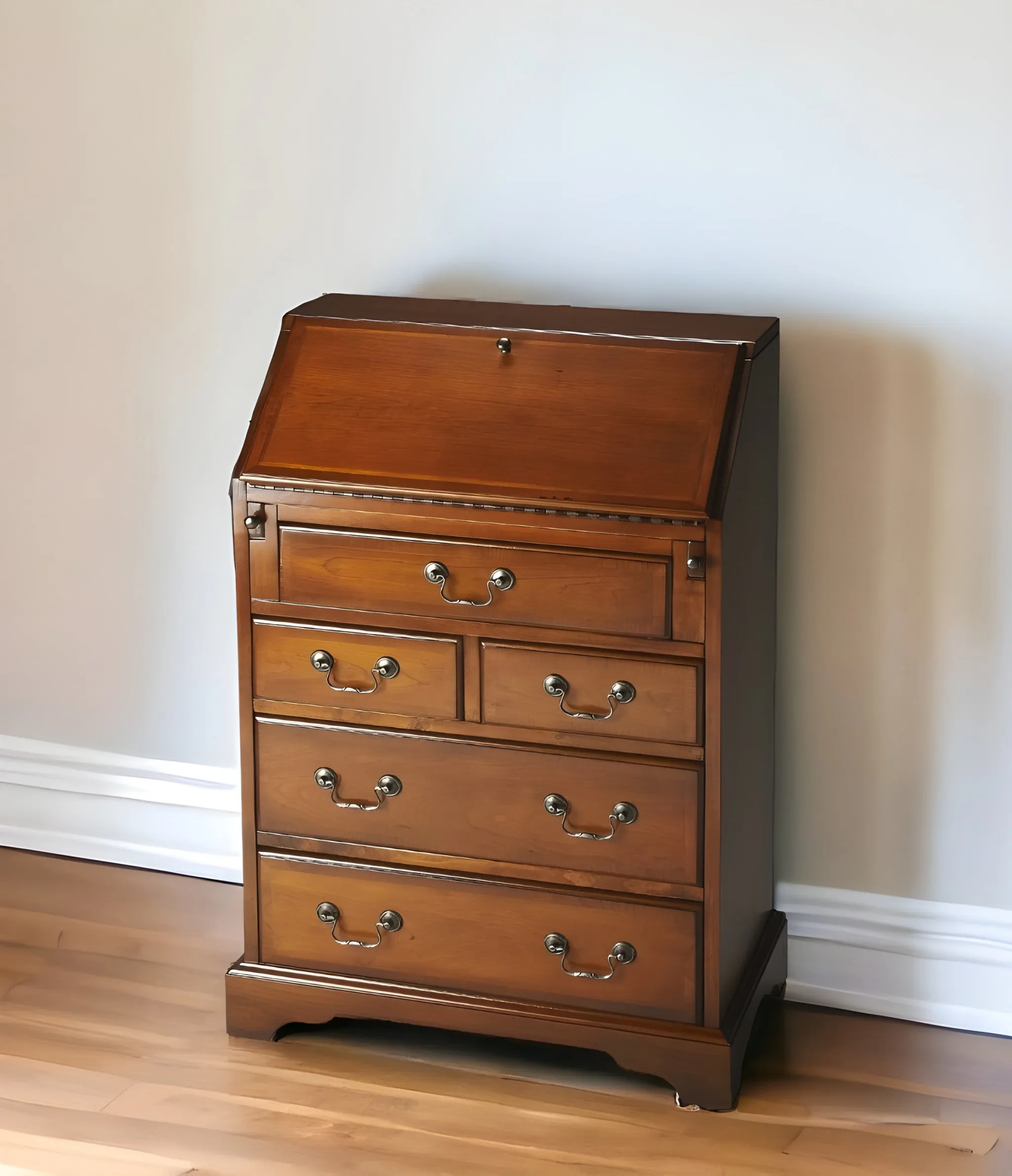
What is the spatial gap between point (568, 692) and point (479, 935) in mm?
403

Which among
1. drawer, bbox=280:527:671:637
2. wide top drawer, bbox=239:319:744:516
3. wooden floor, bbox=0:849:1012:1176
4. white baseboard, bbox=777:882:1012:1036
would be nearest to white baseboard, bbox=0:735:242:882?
wooden floor, bbox=0:849:1012:1176

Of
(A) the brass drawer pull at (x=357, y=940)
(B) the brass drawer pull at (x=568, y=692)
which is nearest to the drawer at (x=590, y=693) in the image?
(B) the brass drawer pull at (x=568, y=692)

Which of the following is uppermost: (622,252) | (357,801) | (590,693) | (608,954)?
(622,252)

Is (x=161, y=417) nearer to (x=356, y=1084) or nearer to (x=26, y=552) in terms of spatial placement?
(x=26, y=552)

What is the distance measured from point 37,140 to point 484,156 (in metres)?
0.85

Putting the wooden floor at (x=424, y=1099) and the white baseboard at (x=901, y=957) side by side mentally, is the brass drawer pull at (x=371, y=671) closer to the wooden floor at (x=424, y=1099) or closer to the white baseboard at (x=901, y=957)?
the wooden floor at (x=424, y=1099)

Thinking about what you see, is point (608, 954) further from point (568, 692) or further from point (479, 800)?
point (568, 692)

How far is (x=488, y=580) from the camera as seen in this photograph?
208 cm

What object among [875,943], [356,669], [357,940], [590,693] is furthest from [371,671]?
[875,943]

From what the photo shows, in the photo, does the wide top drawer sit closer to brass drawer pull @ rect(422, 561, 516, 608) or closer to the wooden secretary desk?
the wooden secretary desk

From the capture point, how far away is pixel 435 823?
2.21 m

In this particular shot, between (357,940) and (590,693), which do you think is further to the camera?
(357,940)

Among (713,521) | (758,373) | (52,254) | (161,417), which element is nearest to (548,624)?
(713,521)

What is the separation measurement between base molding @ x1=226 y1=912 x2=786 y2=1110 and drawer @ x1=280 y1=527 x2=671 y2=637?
1.91ft
